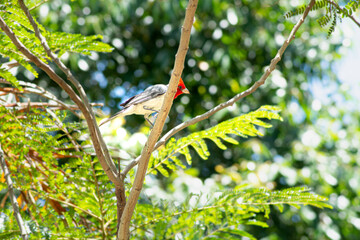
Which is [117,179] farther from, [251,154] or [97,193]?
[251,154]

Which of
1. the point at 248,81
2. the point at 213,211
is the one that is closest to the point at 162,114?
the point at 213,211

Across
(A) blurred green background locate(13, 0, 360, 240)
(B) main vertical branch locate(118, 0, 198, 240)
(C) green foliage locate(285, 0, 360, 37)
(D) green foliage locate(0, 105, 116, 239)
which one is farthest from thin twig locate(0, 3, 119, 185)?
(A) blurred green background locate(13, 0, 360, 240)

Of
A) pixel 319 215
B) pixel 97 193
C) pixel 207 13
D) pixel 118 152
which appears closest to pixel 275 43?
pixel 207 13

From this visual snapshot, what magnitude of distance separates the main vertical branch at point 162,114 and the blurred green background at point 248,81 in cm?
290

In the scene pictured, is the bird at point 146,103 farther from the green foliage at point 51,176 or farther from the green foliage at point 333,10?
the green foliage at point 333,10

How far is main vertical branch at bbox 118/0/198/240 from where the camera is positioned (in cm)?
112

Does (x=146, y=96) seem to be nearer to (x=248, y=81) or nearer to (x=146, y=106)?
(x=146, y=106)

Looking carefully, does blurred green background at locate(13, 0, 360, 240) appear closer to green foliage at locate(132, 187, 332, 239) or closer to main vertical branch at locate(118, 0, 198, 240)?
green foliage at locate(132, 187, 332, 239)

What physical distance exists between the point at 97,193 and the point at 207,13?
3.63 metres

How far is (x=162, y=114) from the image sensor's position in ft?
4.14

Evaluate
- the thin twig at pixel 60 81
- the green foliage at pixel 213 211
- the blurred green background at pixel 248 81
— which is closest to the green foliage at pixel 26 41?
the thin twig at pixel 60 81

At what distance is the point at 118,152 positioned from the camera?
2.15m

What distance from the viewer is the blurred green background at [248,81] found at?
4461mm

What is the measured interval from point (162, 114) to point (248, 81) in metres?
3.88
